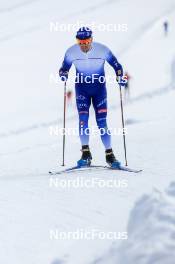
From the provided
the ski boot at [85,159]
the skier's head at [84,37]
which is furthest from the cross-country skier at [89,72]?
the ski boot at [85,159]

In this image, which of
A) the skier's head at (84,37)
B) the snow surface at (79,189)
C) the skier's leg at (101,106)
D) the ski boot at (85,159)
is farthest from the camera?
the ski boot at (85,159)

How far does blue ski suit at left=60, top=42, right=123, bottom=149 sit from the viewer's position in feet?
23.1

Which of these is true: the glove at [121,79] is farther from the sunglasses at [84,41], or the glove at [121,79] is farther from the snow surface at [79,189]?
the snow surface at [79,189]

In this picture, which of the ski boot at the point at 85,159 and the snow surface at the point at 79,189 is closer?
the snow surface at the point at 79,189

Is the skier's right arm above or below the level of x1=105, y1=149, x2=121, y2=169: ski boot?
above

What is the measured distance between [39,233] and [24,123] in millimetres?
20066

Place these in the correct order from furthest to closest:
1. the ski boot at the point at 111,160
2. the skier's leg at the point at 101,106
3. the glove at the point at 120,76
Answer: the ski boot at the point at 111,160, the skier's leg at the point at 101,106, the glove at the point at 120,76

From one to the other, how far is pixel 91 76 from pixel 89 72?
6cm

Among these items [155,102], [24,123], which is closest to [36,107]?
[24,123]


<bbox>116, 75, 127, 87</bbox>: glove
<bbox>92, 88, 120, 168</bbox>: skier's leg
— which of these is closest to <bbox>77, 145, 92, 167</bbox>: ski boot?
<bbox>92, 88, 120, 168</bbox>: skier's leg

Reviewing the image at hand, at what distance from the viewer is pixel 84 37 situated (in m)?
6.89

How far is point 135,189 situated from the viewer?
624 centimetres

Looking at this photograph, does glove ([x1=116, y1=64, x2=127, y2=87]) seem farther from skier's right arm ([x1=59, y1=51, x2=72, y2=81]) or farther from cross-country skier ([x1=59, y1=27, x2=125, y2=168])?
skier's right arm ([x1=59, y1=51, x2=72, y2=81])

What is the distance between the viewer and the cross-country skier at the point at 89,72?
702cm
